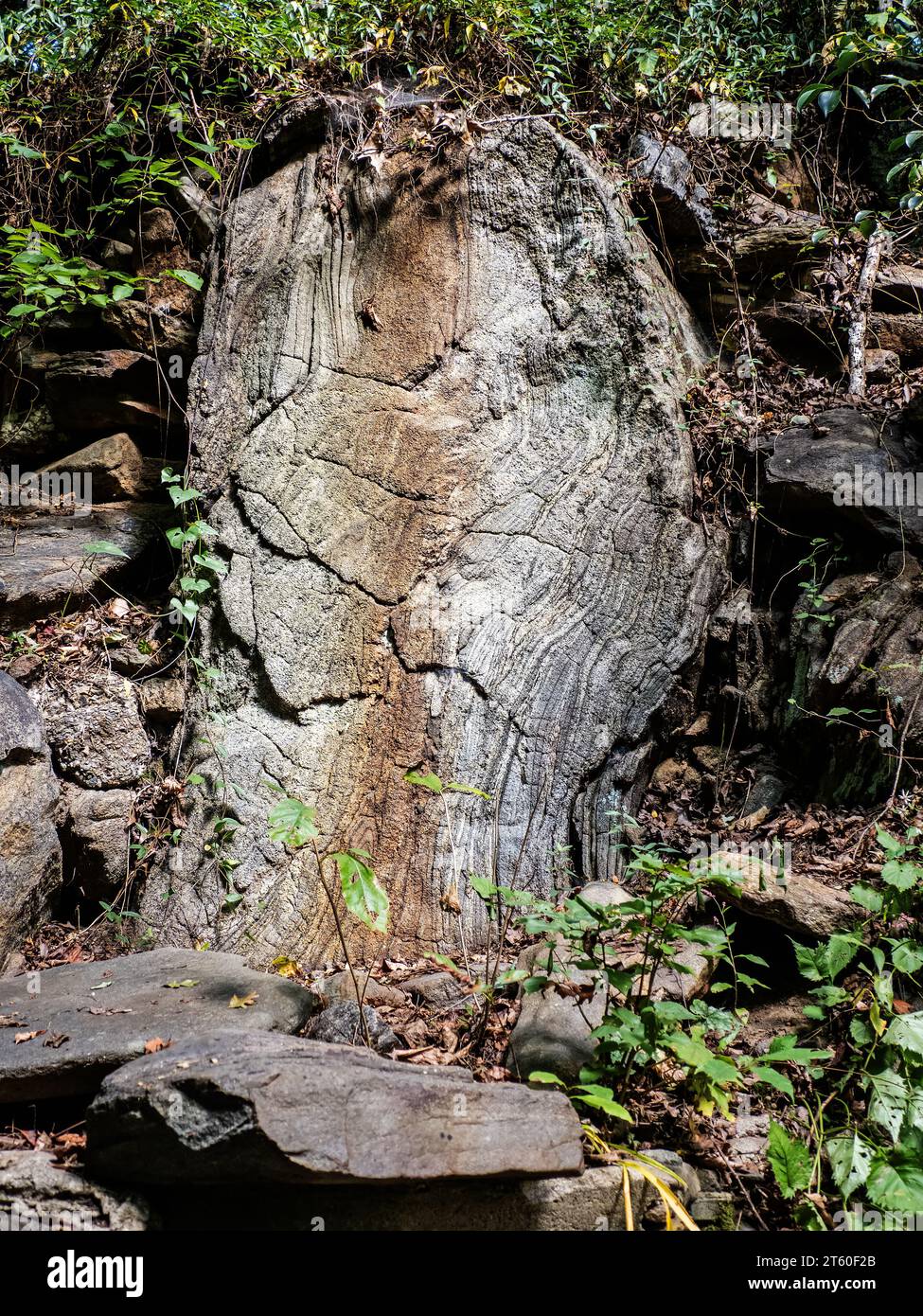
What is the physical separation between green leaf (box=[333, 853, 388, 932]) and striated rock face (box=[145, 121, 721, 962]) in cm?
120

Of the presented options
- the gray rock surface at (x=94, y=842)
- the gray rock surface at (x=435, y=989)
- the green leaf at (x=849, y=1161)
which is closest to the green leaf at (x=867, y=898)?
the green leaf at (x=849, y=1161)

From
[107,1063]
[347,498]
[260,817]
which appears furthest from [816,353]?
[107,1063]

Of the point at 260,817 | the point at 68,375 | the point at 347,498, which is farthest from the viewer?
the point at 68,375

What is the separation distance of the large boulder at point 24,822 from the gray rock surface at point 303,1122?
1.83 m

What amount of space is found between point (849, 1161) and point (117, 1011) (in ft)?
8.26

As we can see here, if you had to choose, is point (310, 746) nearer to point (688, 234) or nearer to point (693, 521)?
point (693, 521)

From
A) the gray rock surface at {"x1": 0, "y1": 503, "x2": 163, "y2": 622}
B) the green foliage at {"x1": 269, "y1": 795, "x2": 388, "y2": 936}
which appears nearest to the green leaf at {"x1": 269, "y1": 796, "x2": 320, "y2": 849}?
the green foliage at {"x1": 269, "y1": 795, "x2": 388, "y2": 936}

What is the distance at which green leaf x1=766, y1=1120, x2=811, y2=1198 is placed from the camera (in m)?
2.63

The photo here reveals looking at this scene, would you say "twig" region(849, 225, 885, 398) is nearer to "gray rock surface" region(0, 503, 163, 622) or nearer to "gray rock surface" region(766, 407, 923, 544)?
"gray rock surface" region(766, 407, 923, 544)

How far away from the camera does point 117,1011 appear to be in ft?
10.5

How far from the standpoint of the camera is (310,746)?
4418mm

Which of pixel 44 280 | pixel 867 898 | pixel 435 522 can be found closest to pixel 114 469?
pixel 44 280

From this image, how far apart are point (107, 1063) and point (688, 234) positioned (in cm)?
592

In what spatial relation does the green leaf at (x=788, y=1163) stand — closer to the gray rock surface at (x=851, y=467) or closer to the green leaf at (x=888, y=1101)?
the green leaf at (x=888, y=1101)
